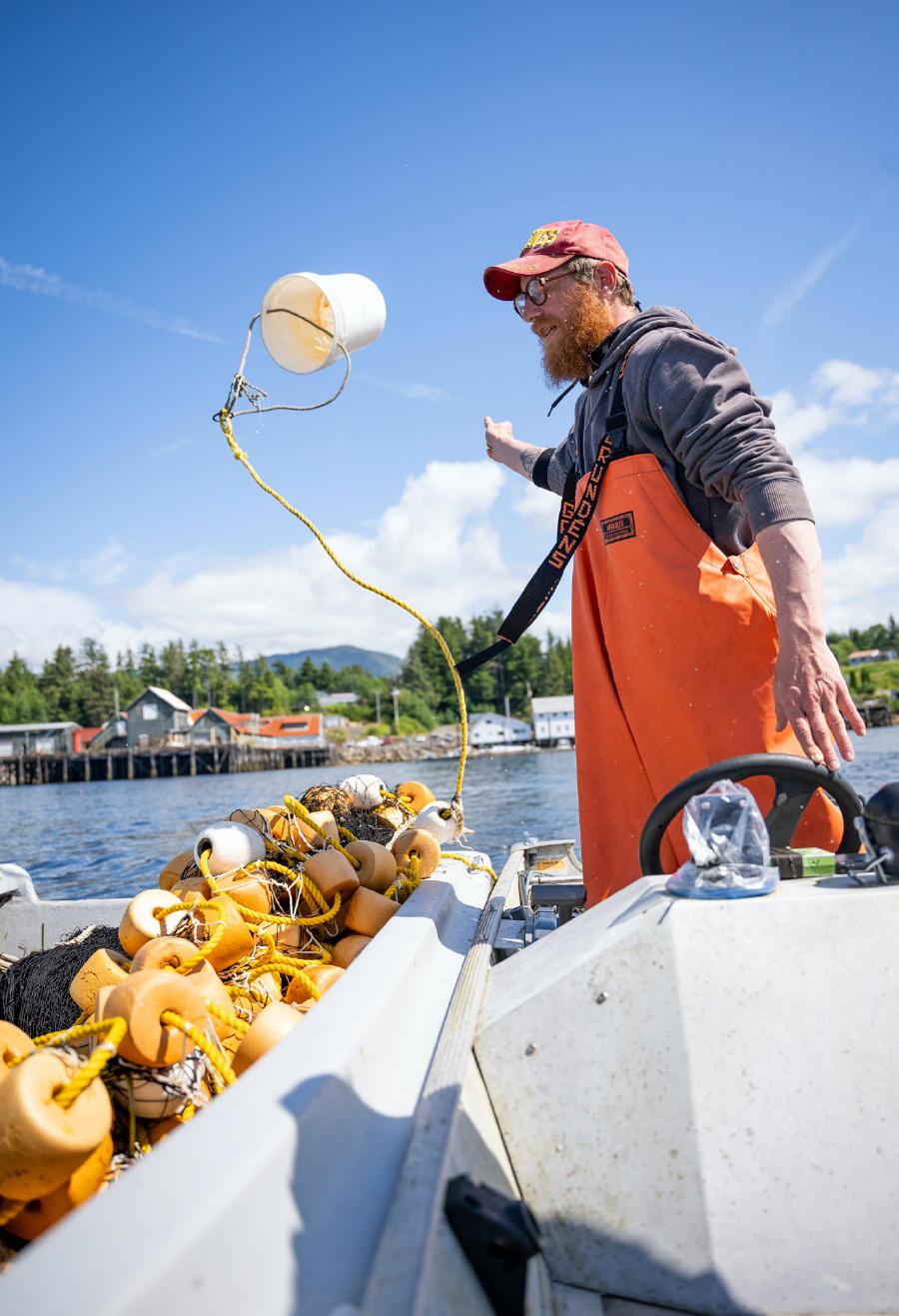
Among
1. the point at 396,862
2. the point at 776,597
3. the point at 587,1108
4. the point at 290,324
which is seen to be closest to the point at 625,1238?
the point at 587,1108

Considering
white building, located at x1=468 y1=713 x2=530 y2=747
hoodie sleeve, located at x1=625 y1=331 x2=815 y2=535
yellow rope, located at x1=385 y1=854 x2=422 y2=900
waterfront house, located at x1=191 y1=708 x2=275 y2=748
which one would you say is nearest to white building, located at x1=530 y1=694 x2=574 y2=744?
white building, located at x1=468 y1=713 x2=530 y2=747

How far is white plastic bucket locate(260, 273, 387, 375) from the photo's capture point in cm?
288

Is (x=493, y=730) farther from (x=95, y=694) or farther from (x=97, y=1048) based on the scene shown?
(x=97, y=1048)

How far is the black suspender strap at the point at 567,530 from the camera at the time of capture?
2273 mm

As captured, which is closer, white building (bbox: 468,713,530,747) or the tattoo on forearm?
the tattoo on forearm

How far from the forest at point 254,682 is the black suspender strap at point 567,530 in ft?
284

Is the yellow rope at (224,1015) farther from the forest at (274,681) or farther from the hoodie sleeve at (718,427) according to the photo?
the forest at (274,681)

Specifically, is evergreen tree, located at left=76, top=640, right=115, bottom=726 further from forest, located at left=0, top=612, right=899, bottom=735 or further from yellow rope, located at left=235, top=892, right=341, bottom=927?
yellow rope, located at left=235, top=892, right=341, bottom=927

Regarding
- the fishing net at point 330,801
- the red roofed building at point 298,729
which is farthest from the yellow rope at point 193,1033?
the red roofed building at point 298,729

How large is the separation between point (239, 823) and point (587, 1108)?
1.85 m

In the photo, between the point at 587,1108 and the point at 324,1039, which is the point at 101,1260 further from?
the point at 587,1108

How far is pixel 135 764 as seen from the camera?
70.9m

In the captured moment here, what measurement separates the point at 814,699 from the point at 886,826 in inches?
16.6

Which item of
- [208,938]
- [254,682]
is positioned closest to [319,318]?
[208,938]
